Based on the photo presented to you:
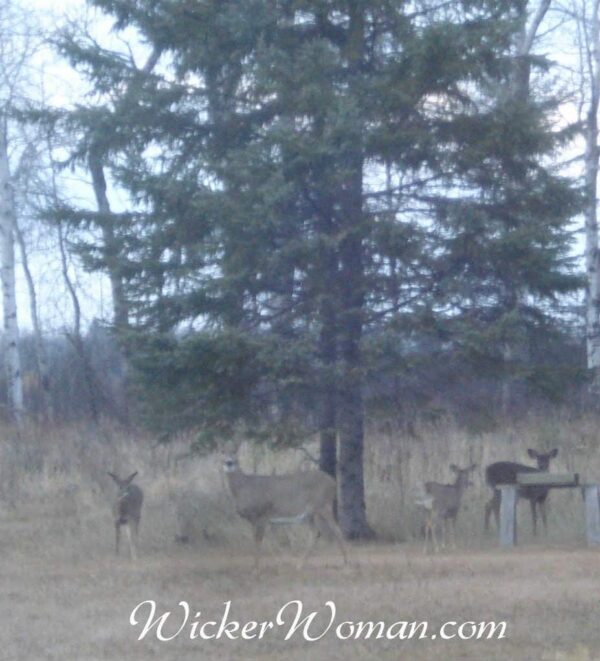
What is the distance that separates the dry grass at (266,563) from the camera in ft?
33.7

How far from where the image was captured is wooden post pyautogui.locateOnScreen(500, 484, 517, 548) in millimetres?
15648

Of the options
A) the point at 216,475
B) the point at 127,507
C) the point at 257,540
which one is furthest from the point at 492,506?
the point at 216,475

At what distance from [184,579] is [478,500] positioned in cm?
640

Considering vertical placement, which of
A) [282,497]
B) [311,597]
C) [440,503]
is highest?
[282,497]

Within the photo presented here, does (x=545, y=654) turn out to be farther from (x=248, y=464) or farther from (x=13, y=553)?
(x=248, y=464)

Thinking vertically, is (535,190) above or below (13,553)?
above

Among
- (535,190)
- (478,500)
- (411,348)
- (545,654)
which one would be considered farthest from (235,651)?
(478,500)

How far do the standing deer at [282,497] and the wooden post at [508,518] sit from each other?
6.87 ft

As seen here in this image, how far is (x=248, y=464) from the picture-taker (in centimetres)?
2098

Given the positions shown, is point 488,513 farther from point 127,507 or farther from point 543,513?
point 127,507

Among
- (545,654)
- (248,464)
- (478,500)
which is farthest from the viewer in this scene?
(248,464)

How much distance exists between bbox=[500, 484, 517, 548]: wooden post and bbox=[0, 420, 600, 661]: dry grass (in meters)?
0.26

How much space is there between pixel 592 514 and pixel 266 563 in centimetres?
389

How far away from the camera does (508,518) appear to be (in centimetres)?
1569
